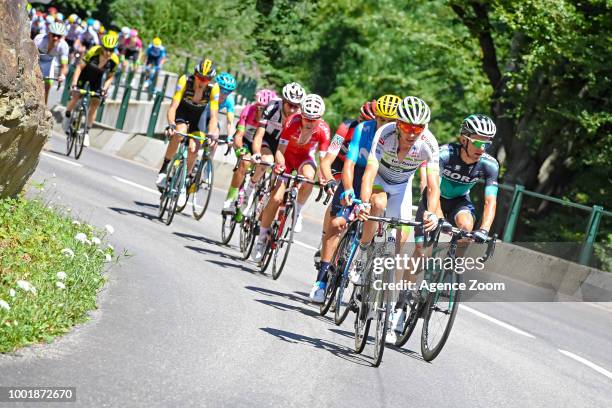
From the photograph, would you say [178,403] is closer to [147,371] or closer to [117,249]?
[147,371]

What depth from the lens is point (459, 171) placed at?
38.8 feet

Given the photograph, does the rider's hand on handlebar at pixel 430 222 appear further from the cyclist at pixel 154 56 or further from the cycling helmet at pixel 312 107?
the cyclist at pixel 154 56

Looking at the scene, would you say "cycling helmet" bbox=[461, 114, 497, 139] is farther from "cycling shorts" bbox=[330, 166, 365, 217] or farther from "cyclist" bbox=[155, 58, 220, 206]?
"cyclist" bbox=[155, 58, 220, 206]

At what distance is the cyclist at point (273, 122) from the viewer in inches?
574

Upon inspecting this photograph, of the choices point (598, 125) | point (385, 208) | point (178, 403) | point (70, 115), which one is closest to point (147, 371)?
point (178, 403)

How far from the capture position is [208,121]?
56.2 ft

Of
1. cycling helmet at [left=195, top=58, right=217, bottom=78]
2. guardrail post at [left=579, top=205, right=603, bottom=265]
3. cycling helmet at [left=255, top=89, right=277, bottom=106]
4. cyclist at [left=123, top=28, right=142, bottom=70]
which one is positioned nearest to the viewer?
cycling helmet at [left=255, top=89, right=277, bottom=106]

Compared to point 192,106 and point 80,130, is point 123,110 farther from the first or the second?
point 192,106

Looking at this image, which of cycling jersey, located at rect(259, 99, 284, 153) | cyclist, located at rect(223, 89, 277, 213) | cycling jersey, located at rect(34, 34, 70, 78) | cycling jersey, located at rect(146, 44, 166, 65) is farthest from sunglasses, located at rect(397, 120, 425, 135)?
cycling jersey, located at rect(146, 44, 166, 65)

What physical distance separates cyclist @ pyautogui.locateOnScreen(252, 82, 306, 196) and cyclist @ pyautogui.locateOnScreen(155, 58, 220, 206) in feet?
4.05

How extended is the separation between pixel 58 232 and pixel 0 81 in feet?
7.16

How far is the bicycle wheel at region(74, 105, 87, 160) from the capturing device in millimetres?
22391

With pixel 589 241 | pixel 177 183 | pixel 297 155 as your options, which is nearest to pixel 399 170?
pixel 297 155

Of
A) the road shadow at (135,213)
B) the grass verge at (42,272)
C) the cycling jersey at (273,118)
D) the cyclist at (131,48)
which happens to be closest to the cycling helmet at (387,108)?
the grass verge at (42,272)
